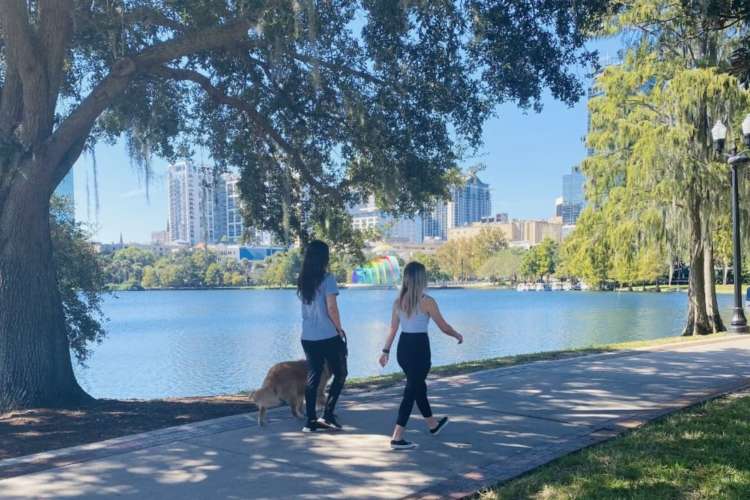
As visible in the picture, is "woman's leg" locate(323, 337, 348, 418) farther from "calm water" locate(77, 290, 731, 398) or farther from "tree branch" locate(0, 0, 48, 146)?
"calm water" locate(77, 290, 731, 398)

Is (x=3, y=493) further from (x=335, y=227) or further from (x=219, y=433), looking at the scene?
(x=335, y=227)

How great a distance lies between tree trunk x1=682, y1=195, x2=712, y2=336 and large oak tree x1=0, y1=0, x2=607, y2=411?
10.4 meters

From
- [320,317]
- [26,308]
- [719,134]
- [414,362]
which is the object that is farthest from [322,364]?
[719,134]

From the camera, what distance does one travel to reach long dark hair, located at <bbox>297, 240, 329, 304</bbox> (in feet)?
19.9


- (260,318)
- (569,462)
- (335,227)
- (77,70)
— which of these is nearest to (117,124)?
(77,70)

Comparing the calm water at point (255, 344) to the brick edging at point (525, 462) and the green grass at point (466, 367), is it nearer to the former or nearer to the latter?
the green grass at point (466, 367)

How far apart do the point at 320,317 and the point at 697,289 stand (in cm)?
1585

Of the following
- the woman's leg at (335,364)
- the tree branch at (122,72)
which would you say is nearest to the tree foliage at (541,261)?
the tree branch at (122,72)

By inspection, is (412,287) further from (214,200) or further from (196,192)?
(196,192)

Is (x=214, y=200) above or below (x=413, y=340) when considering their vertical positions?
above

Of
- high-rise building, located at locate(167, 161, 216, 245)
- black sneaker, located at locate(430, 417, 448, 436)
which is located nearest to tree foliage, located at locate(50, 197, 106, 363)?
high-rise building, located at locate(167, 161, 216, 245)

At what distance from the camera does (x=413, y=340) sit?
18.3 feet

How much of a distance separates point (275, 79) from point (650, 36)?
12.0 m

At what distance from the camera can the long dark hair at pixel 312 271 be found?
608cm
